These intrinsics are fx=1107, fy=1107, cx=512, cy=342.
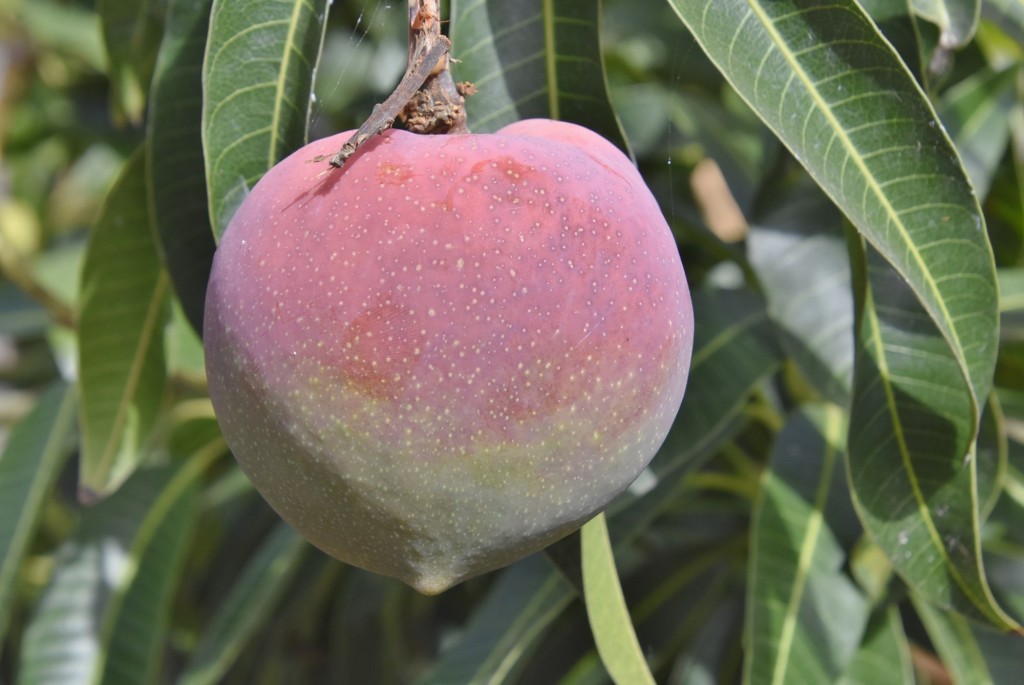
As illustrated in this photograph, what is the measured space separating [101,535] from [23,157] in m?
1.18

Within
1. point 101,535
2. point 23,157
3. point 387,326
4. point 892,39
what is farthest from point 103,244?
point 23,157

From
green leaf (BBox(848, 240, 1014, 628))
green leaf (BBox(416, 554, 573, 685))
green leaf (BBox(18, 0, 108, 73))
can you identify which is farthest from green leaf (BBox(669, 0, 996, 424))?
green leaf (BBox(18, 0, 108, 73))

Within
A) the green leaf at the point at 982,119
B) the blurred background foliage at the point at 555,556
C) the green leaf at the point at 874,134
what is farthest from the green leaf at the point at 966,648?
the green leaf at the point at 874,134

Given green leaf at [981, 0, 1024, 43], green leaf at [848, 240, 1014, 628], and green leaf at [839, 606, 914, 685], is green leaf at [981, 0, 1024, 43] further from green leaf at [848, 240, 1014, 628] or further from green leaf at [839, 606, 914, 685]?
green leaf at [839, 606, 914, 685]

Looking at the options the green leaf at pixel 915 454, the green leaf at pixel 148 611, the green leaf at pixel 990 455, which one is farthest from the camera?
the green leaf at pixel 148 611

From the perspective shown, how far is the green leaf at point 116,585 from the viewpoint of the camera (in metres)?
1.25

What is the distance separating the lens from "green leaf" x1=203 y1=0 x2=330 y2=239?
29.2 inches

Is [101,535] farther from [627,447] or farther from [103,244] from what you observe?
[627,447]

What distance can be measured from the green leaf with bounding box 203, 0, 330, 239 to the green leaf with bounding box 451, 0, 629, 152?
0.11 metres

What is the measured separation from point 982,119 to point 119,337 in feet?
3.13

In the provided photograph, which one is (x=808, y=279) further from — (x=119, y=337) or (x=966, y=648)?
(x=119, y=337)

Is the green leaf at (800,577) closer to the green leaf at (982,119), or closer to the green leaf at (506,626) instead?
the green leaf at (506,626)

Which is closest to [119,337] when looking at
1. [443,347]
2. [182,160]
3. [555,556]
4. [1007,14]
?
[182,160]

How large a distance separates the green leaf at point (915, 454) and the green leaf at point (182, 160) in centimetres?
51
